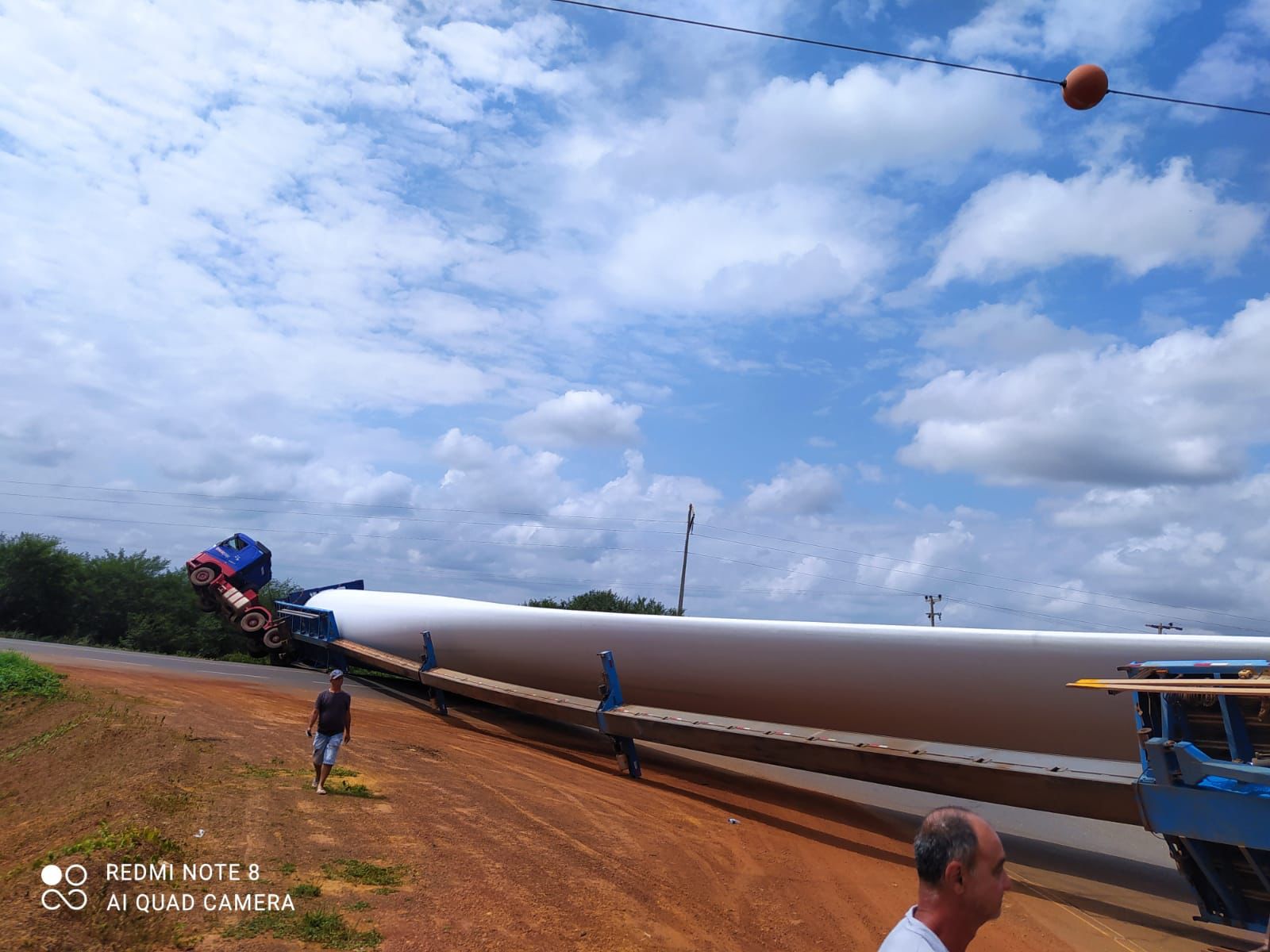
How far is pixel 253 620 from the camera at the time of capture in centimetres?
1842

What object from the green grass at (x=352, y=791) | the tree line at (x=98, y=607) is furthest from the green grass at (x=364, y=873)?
the tree line at (x=98, y=607)

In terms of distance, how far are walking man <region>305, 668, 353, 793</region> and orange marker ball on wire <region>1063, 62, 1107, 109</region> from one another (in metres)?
6.65

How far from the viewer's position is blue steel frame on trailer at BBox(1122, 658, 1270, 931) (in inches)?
178

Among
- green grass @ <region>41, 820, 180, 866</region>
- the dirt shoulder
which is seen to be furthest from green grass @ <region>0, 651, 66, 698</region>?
green grass @ <region>41, 820, 180, 866</region>

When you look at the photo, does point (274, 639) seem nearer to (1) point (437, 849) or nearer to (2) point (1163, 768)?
(1) point (437, 849)

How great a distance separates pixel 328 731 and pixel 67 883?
9.49ft

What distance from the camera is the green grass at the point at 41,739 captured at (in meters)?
8.38

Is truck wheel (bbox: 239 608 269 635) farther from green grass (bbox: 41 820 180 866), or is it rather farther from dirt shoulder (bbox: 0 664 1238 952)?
green grass (bbox: 41 820 180 866)

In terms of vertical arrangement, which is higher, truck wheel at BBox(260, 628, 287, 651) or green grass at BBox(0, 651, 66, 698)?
truck wheel at BBox(260, 628, 287, 651)

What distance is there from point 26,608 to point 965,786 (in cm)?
3806

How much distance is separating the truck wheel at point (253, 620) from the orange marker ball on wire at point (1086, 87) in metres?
18.1

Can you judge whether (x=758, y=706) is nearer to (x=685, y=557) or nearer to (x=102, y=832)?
(x=102, y=832)

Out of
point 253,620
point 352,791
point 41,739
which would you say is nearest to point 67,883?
point 352,791

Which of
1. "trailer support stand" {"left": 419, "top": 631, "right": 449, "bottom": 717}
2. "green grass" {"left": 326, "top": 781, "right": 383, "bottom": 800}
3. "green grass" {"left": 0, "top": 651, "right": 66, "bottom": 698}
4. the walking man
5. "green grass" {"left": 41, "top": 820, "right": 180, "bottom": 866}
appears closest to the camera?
"green grass" {"left": 41, "top": 820, "right": 180, "bottom": 866}
